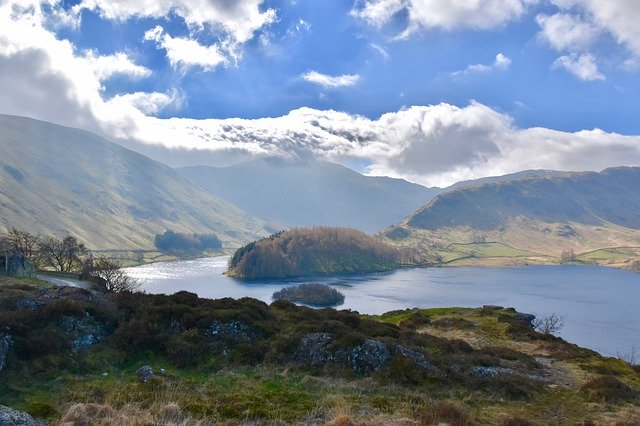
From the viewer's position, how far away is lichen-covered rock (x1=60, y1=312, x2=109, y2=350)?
2383 centimetres

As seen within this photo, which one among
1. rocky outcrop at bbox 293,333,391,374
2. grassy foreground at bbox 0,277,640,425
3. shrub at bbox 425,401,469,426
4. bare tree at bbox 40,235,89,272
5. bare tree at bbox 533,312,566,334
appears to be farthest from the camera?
bare tree at bbox 40,235,89,272

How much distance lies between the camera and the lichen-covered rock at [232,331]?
86.8 feet

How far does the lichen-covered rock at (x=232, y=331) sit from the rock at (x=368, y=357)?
6785 millimetres

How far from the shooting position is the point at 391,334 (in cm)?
3309

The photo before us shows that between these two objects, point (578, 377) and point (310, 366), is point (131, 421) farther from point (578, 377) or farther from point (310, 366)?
point (578, 377)

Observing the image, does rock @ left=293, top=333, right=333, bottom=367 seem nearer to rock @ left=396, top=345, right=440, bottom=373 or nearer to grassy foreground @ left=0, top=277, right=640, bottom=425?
grassy foreground @ left=0, top=277, right=640, bottom=425

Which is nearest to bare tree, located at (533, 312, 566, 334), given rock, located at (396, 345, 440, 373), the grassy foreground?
the grassy foreground

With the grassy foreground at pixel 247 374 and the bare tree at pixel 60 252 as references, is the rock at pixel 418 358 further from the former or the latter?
the bare tree at pixel 60 252

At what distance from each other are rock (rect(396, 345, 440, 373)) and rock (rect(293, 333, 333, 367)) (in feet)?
14.2

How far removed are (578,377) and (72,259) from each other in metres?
92.5

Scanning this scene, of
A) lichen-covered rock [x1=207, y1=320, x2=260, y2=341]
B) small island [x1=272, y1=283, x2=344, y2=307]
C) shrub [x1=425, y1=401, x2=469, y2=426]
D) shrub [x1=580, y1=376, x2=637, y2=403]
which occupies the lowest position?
small island [x1=272, y1=283, x2=344, y2=307]

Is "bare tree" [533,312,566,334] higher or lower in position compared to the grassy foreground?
lower

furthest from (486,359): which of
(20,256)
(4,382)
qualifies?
(20,256)

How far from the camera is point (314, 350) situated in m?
25.7
